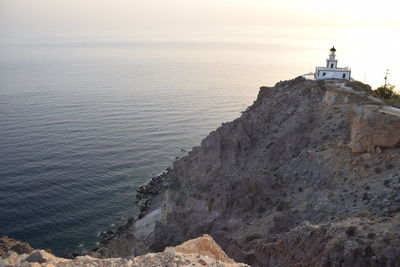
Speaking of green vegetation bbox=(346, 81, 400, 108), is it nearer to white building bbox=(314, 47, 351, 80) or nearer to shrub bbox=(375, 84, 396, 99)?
shrub bbox=(375, 84, 396, 99)

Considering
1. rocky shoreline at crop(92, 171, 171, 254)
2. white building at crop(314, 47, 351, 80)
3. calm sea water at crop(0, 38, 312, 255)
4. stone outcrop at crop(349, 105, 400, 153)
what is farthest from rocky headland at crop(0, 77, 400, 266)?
white building at crop(314, 47, 351, 80)

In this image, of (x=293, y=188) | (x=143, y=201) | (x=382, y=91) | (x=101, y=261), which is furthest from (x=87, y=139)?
(x=101, y=261)

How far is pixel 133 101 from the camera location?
114m

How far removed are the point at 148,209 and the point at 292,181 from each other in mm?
28595

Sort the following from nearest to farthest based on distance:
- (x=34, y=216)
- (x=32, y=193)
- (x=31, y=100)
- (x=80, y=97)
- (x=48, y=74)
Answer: (x=34, y=216)
(x=32, y=193)
(x=31, y=100)
(x=80, y=97)
(x=48, y=74)

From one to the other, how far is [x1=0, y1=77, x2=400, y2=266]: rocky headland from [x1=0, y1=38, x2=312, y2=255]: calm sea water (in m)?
7.40

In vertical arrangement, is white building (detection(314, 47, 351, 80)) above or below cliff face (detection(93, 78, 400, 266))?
above

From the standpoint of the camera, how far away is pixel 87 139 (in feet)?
260

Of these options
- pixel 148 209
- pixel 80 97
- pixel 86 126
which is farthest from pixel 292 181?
pixel 80 97

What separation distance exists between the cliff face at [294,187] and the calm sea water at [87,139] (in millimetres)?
8290

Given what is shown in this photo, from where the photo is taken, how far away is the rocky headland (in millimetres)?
22797

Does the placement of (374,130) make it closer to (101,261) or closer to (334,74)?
(101,261)

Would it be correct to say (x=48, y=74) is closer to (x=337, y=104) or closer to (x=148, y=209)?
(x=148, y=209)

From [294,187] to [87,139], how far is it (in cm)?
5668
